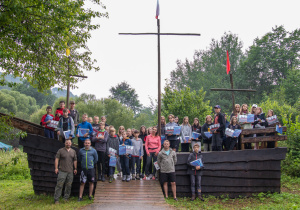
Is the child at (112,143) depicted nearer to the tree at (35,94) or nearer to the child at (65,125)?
the child at (65,125)

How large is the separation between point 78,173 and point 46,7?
565 centimetres

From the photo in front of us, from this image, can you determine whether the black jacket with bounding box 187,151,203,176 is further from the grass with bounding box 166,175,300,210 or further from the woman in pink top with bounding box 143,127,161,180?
the woman in pink top with bounding box 143,127,161,180

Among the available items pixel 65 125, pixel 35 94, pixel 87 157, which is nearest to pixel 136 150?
pixel 87 157

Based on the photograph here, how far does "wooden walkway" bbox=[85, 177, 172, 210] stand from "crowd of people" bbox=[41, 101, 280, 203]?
0.38m

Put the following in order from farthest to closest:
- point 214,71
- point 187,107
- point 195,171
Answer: point 214,71 → point 187,107 → point 195,171

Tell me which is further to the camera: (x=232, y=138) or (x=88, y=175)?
(x=232, y=138)

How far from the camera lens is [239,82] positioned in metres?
47.1

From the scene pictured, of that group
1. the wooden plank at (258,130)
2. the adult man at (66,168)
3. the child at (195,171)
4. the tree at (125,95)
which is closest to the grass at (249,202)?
the child at (195,171)

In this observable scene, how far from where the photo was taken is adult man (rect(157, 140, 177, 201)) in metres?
9.22

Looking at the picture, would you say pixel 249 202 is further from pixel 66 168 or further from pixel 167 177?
pixel 66 168

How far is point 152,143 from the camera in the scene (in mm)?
10094

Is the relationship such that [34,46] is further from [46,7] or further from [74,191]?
[74,191]

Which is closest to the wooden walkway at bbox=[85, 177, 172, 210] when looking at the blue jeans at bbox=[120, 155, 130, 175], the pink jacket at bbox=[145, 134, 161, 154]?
the blue jeans at bbox=[120, 155, 130, 175]

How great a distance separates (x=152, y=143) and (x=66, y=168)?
301cm
